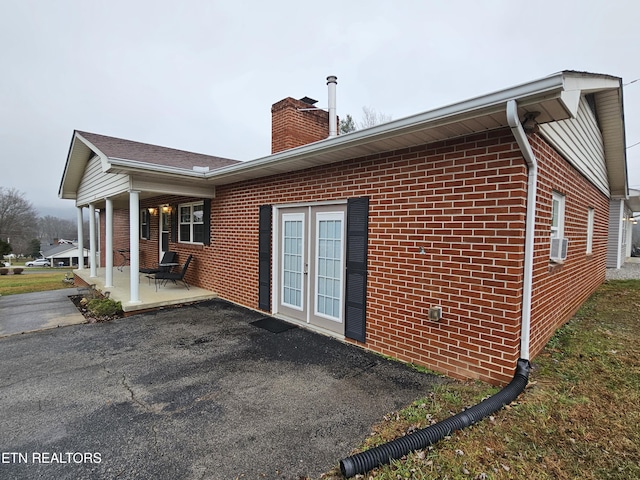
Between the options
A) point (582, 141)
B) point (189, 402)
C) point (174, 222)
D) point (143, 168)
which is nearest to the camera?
point (189, 402)

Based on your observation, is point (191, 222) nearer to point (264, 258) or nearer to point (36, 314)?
point (264, 258)

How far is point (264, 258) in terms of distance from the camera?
225 inches

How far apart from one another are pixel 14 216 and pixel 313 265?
1856 inches

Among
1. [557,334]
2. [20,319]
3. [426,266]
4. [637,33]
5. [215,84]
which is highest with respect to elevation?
[215,84]

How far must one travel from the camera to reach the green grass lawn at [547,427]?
5.95ft

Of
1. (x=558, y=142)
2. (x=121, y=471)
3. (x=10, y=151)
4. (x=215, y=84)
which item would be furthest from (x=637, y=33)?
(x=10, y=151)

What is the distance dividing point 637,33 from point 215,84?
18345 millimetres

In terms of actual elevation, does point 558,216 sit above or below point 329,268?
above

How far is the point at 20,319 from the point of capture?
5520mm

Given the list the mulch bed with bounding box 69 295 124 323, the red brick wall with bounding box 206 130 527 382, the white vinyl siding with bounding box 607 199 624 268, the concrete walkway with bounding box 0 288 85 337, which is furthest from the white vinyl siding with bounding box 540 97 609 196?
Result: the concrete walkway with bounding box 0 288 85 337

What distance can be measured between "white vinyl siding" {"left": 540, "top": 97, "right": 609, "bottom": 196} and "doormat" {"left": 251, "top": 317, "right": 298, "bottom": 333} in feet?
14.0

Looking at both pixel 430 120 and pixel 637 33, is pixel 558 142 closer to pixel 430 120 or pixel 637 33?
pixel 430 120

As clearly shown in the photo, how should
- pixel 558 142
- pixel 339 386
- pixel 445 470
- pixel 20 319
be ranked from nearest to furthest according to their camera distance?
pixel 445 470
pixel 339 386
pixel 558 142
pixel 20 319

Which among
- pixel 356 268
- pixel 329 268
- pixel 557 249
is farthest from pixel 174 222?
pixel 557 249
